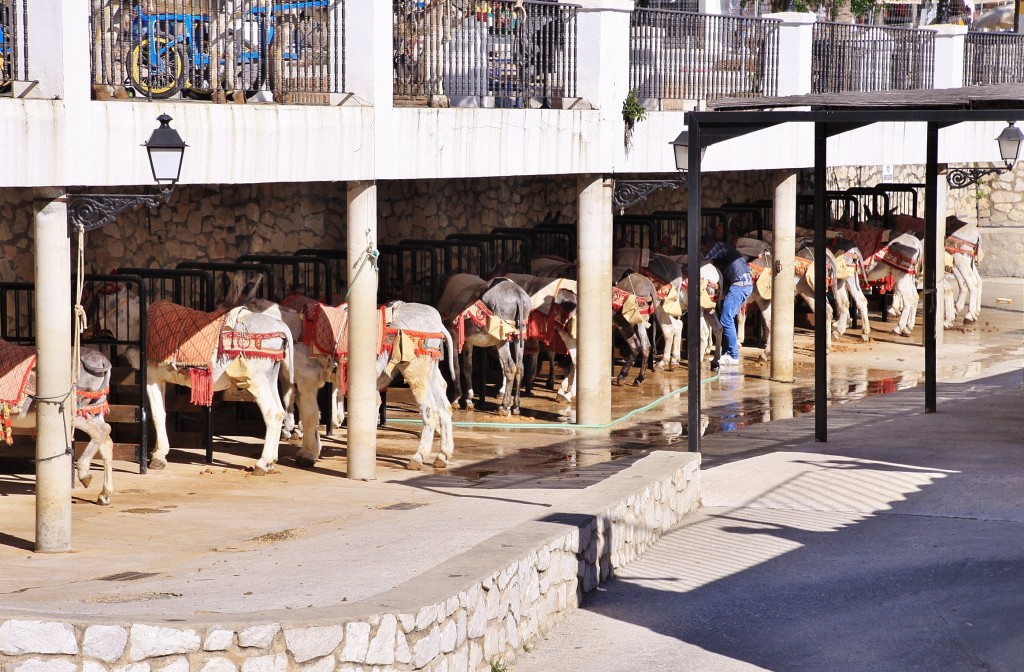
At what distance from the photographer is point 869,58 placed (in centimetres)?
2192

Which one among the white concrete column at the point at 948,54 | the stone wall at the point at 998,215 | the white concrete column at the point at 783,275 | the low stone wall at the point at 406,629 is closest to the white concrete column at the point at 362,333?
the low stone wall at the point at 406,629

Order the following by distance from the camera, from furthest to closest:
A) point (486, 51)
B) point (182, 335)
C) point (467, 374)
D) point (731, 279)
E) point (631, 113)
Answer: point (731, 279), point (467, 374), point (631, 113), point (486, 51), point (182, 335)

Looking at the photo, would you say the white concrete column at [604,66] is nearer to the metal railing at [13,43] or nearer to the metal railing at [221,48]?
the metal railing at [221,48]

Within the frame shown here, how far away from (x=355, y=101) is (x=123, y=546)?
184 inches

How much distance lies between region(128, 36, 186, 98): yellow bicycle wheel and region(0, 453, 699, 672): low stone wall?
16.5ft

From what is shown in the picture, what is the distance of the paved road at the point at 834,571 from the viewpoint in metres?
7.67

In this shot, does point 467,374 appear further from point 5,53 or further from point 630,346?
point 5,53

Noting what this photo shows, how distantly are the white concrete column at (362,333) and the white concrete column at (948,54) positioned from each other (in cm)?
1257

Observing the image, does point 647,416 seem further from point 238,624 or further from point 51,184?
point 238,624

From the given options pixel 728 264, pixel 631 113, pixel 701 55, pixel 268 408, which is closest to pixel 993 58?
pixel 728 264

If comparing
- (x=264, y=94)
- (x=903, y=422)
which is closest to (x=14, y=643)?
(x=264, y=94)

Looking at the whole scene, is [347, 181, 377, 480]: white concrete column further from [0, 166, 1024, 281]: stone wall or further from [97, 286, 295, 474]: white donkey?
[0, 166, 1024, 281]: stone wall

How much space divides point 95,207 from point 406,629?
5.23 m

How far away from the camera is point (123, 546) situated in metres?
10.6
